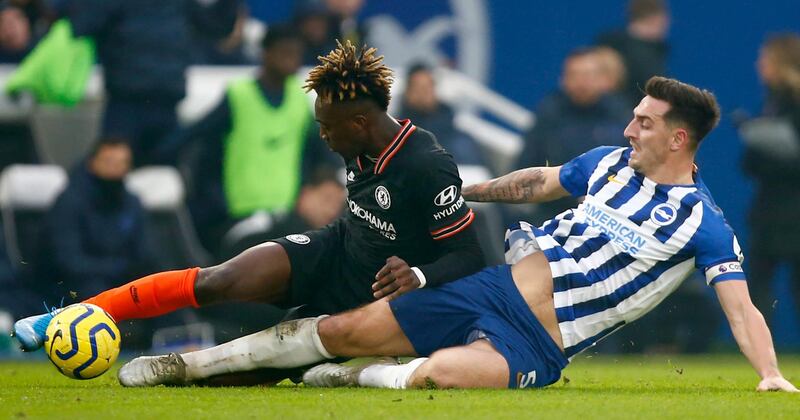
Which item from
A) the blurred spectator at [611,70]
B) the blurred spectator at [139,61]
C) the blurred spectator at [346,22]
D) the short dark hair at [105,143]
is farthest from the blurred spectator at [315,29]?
the blurred spectator at [611,70]

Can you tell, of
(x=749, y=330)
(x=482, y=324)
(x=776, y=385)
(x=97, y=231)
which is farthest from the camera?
(x=97, y=231)

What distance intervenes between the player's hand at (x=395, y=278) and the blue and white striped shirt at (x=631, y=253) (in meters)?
0.82

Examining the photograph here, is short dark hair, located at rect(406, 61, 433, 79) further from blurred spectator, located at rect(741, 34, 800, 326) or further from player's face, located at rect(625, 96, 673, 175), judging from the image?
player's face, located at rect(625, 96, 673, 175)

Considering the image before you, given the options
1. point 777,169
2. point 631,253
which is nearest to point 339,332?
point 631,253

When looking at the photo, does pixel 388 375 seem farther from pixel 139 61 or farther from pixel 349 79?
pixel 139 61

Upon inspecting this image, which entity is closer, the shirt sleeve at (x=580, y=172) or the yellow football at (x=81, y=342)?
the yellow football at (x=81, y=342)

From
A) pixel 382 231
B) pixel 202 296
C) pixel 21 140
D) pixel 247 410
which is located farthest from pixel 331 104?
pixel 21 140

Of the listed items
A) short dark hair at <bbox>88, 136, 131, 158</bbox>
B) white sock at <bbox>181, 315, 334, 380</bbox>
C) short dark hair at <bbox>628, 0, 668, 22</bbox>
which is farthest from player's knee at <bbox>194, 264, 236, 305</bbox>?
short dark hair at <bbox>628, 0, 668, 22</bbox>

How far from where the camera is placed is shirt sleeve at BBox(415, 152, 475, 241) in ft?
23.0

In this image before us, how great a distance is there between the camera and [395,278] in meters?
6.88

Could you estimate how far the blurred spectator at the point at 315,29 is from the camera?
12.8 meters

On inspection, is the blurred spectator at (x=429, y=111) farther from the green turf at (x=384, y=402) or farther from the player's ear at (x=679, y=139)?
the player's ear at (x=679, y=139)

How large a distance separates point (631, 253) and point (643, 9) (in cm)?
653

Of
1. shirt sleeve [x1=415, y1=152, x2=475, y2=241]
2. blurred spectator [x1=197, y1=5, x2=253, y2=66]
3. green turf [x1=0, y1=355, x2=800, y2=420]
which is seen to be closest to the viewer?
green turf [x1=0, y1=355, x2=800, y2=420]
